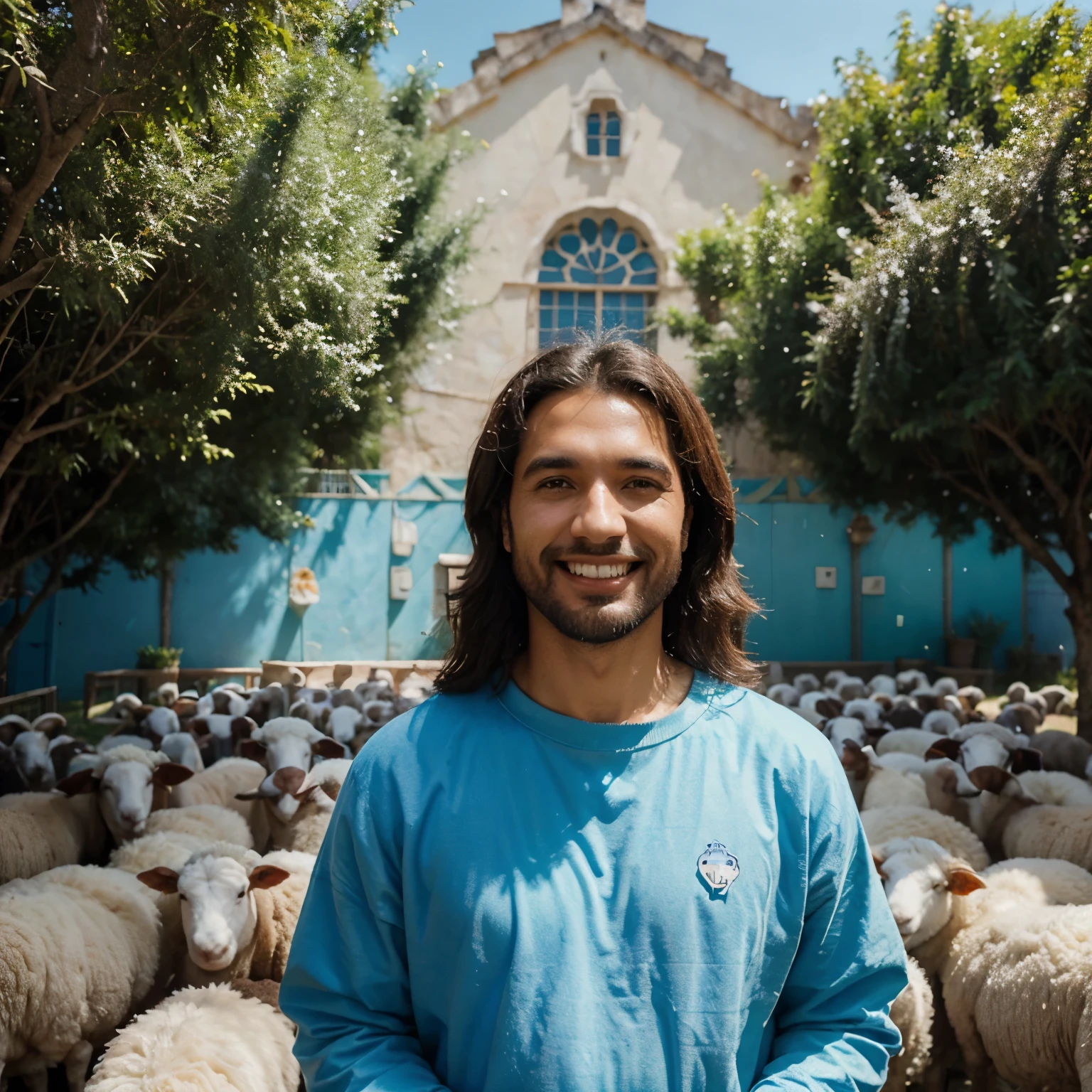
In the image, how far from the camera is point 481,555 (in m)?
2.00

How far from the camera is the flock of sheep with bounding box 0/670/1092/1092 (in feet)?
11.2

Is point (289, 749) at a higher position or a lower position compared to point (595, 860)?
lower

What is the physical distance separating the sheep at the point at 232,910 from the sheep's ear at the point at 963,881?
274 centimetres

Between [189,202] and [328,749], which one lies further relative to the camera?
[328,749]

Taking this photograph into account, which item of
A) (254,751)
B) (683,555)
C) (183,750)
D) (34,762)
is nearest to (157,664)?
(183,750)

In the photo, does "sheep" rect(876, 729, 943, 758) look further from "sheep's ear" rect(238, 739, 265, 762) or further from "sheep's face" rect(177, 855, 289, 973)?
"sheep's face" rect(177, 855, 289, 973)

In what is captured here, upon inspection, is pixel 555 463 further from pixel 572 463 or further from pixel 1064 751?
pixel 1064 751

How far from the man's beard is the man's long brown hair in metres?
0.21

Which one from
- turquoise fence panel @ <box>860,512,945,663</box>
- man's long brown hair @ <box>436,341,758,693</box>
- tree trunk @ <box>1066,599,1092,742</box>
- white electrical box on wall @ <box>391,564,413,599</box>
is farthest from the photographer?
turquoise fence panel @ <box>860,512,945,663</box>

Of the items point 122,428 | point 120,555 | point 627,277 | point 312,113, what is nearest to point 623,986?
point 312,113

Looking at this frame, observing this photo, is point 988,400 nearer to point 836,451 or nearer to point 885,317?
point 885,317

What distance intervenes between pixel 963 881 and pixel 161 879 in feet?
11.3

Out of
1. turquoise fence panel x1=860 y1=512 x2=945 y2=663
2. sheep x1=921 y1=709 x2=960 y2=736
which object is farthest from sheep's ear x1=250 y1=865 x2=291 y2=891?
turquoise fence panel x1=860 y1=512 x2=945 y2=663

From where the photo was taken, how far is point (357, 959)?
1.55 metres
